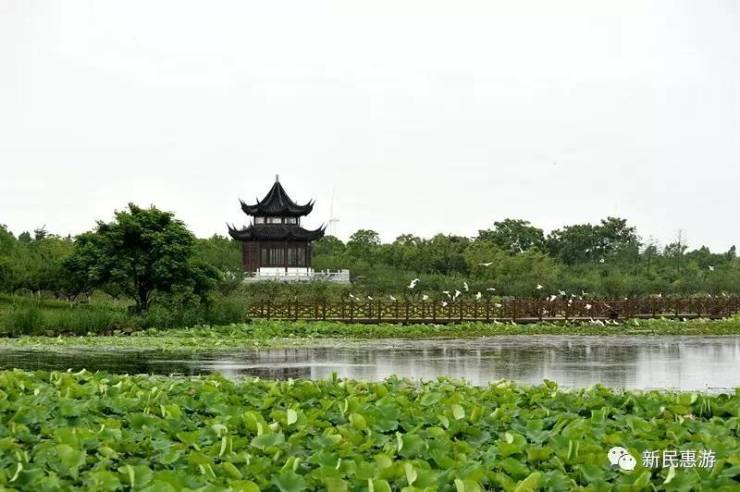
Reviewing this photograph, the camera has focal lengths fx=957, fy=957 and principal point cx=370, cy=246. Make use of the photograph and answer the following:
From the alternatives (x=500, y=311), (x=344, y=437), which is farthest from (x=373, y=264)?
(x=344, y=437)

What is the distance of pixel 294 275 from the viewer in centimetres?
5103

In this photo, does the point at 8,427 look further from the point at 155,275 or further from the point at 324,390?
the point at 155,275

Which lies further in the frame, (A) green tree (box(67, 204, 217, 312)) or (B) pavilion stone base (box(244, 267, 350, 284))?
(B) pavilion stone base (box(244, 267, 350, 284))

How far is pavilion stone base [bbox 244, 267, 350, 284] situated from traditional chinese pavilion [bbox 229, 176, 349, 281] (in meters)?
0.06

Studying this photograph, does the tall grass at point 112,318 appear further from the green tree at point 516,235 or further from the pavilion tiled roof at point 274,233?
the green tree at point 516,235

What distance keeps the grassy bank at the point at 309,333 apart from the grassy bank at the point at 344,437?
13620 millimetres

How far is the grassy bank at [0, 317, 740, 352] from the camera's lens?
21359mm

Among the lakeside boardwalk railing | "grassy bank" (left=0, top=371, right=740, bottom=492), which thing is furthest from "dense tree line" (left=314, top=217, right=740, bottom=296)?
"grassy bank" (left=0, top=371, right=740, bottom=492)

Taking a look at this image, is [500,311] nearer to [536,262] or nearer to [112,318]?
[112,318]

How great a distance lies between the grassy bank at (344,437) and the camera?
467 centimetres

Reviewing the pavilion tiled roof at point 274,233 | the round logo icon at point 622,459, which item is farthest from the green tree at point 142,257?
the pavilion tiled roof at point 274,233

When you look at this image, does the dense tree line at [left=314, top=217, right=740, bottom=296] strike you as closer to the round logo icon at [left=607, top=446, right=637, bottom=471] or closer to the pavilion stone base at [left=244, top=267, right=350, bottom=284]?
the pavilion stone base at [left=244, top=267, right=350, bottom=284]

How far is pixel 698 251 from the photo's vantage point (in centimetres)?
7338

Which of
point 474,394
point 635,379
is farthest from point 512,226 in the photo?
point 474,394
